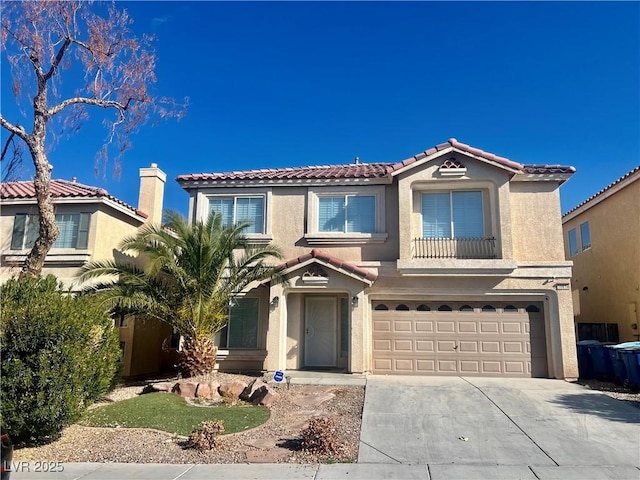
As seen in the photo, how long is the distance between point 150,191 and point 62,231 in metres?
3.88

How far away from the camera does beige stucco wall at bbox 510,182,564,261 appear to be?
51.3ft

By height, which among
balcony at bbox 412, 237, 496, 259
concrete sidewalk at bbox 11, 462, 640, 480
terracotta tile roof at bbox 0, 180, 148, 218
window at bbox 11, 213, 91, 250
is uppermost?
terracotta tile roof at bbox 0, 180, 148, 218

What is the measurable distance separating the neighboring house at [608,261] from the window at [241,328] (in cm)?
1346

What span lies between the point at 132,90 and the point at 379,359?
11.5m

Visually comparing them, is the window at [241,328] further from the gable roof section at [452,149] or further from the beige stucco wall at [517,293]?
the gable roof section at [452,149]

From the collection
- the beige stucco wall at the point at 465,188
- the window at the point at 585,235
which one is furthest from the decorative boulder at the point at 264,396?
the window at the point at 585,235

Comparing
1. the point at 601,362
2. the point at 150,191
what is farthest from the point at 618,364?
the point at 150,191

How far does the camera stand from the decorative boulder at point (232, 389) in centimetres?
1200

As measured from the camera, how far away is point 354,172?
17312mm

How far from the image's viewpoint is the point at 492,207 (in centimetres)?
1578

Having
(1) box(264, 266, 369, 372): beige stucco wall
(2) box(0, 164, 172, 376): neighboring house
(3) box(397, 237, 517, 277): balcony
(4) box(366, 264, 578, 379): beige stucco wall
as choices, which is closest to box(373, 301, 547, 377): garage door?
(4) box(366, 264, 578, 379): beige stucco wall

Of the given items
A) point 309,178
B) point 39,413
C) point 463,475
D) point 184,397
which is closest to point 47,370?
point 39,413

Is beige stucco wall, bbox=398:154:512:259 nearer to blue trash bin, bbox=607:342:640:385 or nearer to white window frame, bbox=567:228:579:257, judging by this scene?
blue trash bin, bbox=607:342:640:385

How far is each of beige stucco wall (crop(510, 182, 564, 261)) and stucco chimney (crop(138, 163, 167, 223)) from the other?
13803 mm
